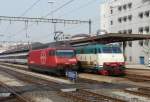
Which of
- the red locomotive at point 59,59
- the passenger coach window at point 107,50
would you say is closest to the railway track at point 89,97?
the red locomotive at point 59,59

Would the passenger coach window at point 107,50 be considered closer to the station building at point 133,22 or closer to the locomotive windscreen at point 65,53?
the locomotive windscreen at point 65,53

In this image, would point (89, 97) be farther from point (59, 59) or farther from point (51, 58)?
point (51, 58)

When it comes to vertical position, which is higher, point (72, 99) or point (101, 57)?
point (101, 57)

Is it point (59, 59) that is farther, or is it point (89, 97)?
point (59, 59)

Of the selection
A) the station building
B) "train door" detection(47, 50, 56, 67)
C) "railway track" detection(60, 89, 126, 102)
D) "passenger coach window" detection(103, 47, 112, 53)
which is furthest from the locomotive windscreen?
the station building

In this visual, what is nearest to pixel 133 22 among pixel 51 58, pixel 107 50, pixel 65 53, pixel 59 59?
pixel 107 50

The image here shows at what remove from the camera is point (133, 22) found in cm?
8281

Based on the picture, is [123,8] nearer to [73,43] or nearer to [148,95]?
[73,43]

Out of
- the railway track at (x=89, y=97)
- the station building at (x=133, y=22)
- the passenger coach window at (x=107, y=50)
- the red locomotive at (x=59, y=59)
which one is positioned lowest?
the railway track at (x=89, y=97)

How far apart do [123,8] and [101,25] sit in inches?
899

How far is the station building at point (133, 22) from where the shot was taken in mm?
78250

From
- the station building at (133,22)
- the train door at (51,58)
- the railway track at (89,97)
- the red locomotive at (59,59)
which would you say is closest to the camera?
the railway track at (89,97)

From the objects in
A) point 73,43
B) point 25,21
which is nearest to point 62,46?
point 73,43

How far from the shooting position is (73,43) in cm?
4722
